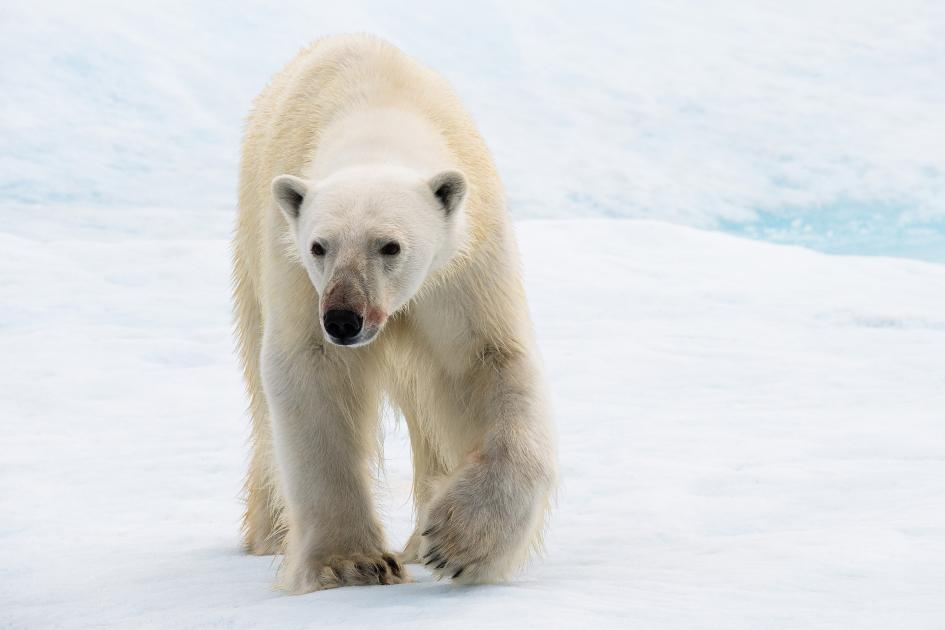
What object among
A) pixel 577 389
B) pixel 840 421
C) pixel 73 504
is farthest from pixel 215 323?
pixel 840 421

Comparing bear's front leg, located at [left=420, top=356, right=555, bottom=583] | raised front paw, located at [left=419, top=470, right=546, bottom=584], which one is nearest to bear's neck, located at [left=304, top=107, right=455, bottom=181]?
bear's front leg, located at [left=420, top=356, right=555, bottom=583]

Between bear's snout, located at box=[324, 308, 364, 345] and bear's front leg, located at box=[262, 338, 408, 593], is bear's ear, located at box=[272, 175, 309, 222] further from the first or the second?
bear's snout, located at box=[324, 308, 364, 345]

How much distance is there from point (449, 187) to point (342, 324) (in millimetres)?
598

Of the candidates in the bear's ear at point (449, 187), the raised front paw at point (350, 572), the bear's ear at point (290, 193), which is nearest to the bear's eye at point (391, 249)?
the bear's ear at point (449, 187)

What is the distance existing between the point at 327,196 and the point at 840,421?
155 inches

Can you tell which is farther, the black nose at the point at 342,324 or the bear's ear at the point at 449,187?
the bear's ear at the point at 449,187

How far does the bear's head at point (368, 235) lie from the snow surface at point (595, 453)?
742 mm

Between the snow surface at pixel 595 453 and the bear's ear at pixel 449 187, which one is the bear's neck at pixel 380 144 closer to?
the bear's ear at pixel 449 187

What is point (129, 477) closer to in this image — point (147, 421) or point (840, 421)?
point (147, 421)

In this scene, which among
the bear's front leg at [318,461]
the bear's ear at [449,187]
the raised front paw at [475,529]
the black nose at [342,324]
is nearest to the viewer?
the black nose at [342,324]

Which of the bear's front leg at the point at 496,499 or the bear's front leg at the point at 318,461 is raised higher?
the bear's front leg at the point at 496,499

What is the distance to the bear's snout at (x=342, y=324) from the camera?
9.50 ft

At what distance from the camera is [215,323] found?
393 inches

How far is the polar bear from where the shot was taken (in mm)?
3086
